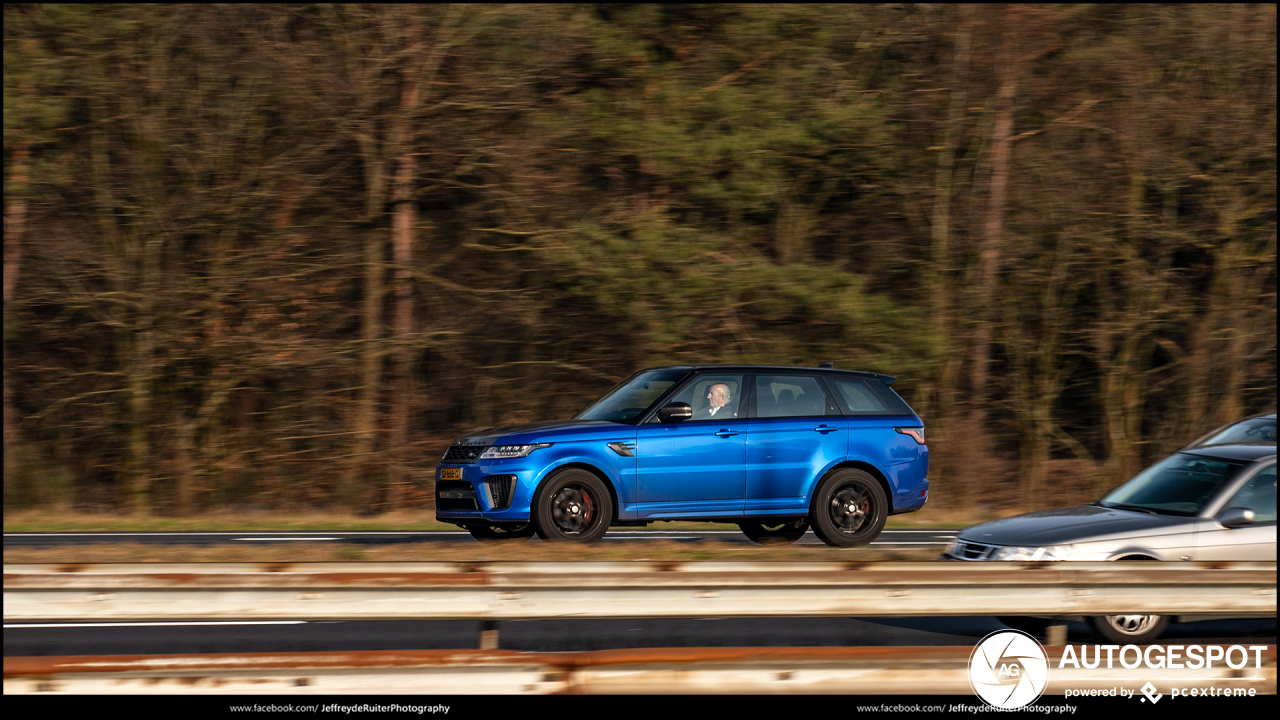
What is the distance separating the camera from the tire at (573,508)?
9711 millimetres

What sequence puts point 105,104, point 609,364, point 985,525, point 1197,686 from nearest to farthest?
point 1197,686, point 985,525, point 105,104, point 609,364

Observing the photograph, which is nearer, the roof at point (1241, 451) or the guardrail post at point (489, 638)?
the guardrail post at point (489, 638)

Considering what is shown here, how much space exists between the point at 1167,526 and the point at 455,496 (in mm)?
5495

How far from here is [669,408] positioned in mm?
10094

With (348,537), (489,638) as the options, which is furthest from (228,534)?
(489,638)

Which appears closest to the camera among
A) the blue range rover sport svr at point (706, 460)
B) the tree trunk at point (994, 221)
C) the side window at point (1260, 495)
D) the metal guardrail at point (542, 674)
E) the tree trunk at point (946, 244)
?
the metal guardrail at point (542, 674)

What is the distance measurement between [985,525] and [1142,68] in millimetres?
14449

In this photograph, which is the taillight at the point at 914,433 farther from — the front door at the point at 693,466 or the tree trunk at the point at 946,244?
the tree trunk at the point at 946,244

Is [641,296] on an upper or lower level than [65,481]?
upper

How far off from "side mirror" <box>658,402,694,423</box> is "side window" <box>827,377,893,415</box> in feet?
5.24

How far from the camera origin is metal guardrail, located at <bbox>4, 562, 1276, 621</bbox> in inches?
194

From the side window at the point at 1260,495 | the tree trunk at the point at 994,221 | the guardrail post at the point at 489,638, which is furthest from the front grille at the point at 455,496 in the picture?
the tree trunk at the point at 994,221
